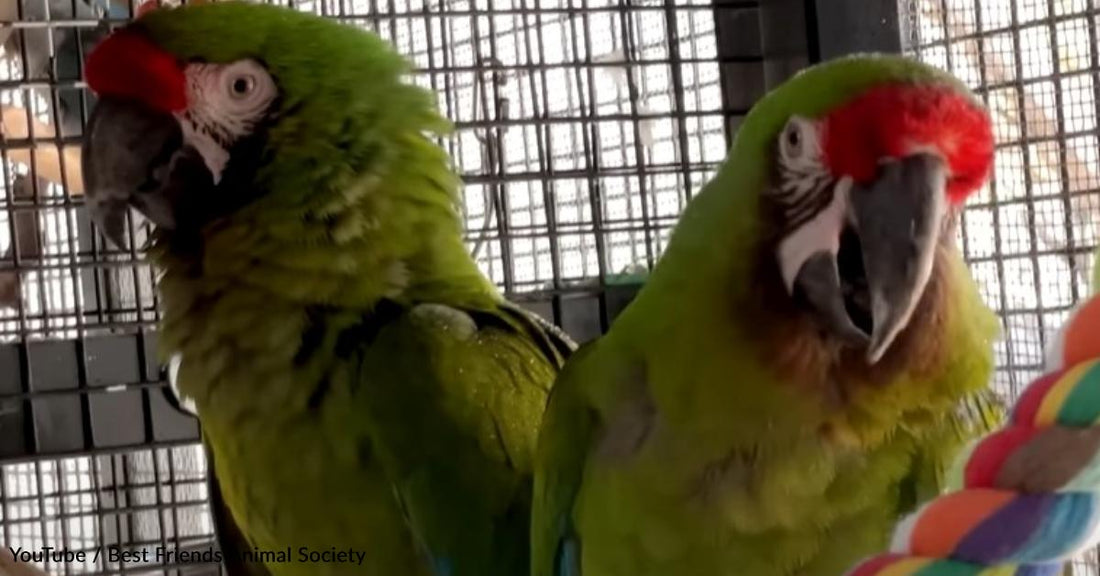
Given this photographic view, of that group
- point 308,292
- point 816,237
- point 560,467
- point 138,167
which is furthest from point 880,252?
point 138,167

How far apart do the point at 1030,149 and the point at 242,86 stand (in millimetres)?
635

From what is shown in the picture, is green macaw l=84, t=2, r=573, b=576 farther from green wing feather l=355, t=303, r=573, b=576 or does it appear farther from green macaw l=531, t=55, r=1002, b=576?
green macaw l=531, t=55, r=1002, b=576

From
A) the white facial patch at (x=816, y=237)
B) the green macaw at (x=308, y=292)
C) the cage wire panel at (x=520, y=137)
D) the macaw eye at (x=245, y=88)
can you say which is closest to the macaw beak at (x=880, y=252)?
the white facial patch at (x=816, y=237)

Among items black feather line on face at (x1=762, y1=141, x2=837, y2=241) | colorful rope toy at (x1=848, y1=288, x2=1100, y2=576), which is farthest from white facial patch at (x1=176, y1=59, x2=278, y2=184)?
colorful rope toy at (x1=848, y1=288, x2=1100, y2=576)

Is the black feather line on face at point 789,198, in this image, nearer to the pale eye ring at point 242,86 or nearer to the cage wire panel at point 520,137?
the pale eye ring at point 242,86

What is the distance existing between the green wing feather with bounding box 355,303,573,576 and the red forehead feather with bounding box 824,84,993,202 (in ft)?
1.08

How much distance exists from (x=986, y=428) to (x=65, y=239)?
0.98 m

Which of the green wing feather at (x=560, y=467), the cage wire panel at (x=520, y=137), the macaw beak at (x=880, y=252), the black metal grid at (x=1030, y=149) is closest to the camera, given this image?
the macaw beak at (x=880, y=252)

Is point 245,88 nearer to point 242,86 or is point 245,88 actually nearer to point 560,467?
point 242,86

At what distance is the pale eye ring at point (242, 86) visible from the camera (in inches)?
36.4

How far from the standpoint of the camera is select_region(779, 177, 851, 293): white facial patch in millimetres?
643

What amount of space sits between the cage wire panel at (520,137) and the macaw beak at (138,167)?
29cm

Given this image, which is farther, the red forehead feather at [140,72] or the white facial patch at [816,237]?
the red forehead feather at [140,72]

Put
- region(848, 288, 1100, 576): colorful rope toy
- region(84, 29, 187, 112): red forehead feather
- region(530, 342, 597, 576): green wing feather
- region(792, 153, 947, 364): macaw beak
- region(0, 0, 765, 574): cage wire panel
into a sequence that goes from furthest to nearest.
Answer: region(0, 0, 765, 574): cage wire panel, region(84, 29, 187, 112): red forehead feather, region(530, 342, 597, 576): green wing feather, region(792, 153, 947, 364): macaw beak, region(848, 288, 1100, 576): colorful rope toy
